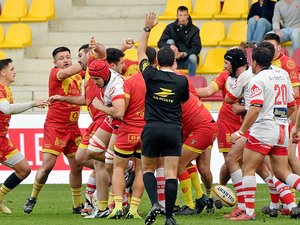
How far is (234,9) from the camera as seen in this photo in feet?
88.1

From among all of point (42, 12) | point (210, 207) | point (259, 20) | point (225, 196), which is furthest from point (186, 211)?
point (42, 12)

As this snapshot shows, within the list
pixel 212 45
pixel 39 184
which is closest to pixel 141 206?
pixel 39 184

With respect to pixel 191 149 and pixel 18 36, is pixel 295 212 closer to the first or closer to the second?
pixel 191 149

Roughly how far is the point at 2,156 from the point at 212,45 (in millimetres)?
9521

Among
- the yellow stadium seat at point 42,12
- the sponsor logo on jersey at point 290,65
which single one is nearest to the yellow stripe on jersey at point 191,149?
the sponsor logo on jersey at point 290,65

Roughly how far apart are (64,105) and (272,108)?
370 cm

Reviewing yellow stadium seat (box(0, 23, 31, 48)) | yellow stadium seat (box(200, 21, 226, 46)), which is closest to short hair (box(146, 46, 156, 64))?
yellow stadium seat (box(200, 21, 226, 46))

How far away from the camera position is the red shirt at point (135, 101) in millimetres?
16016

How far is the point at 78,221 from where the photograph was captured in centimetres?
1570

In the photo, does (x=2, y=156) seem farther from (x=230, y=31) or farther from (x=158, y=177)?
(x=230, y=31)

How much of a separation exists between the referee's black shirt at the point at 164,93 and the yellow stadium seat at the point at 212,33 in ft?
37.3

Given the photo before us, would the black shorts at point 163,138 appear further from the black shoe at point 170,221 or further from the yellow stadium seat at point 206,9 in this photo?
the yellow stadium seat at point 206,9

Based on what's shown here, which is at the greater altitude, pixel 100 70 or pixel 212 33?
pixel 100 70

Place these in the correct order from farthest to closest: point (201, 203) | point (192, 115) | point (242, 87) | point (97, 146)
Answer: point (201, 203) → point (192, 115) → point (97, 146) → point (242, 87)
